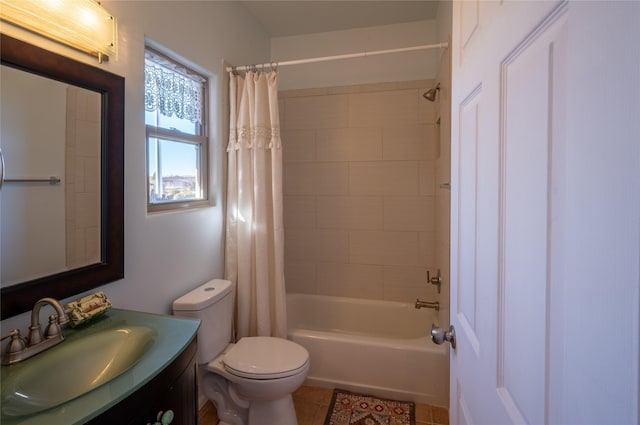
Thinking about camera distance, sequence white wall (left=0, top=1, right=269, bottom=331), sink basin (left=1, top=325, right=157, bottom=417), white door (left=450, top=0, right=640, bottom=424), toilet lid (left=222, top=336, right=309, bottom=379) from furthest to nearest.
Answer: toilet lid (left=222, top=336, right=309, bottom=379) → white wall (left=0, top=1, right=269, bottom=331) → sink basin (left=1, top=325, right=157, bottom=417) → white door (left=450, top=0, right=640, bottom=424)

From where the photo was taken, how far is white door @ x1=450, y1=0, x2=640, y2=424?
0.31m

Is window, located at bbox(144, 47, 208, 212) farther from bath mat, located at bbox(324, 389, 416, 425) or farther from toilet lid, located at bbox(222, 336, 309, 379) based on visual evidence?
bath mat, located at bbox(324, 389, 416, 425)

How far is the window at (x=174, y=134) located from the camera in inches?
65.8

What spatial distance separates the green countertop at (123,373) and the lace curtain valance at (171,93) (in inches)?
40.6

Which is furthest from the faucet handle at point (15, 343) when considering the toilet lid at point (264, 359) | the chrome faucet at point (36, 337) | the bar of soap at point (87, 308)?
the toilet lid at point (264, 359)

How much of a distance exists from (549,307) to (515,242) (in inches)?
5.3

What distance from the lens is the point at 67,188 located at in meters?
1.20

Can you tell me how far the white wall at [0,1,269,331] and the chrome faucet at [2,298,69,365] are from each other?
10 cm

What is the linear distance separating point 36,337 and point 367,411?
178cm

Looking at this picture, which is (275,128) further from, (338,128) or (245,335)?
(245,335)

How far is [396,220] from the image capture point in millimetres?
2680

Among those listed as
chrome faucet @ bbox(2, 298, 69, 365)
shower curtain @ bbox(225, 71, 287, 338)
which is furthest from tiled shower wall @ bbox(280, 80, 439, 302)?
chrome faucet @ bbox(2, 298, 69, 365)

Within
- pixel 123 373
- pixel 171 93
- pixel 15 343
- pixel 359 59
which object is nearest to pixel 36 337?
pixel 15 343

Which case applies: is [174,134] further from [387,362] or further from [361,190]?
[387,362]
